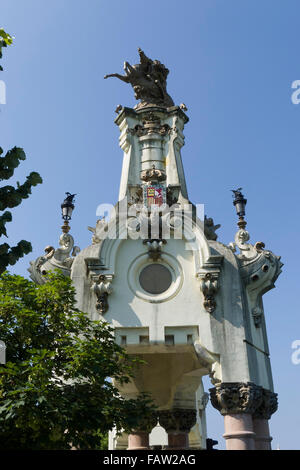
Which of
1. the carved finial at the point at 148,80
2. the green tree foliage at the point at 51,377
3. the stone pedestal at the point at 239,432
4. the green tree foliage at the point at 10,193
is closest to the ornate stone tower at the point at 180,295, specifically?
the stone pedestal at the point at 239,432

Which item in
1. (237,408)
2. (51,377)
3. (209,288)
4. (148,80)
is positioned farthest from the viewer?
(148,80)

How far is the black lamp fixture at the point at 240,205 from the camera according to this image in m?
22.9

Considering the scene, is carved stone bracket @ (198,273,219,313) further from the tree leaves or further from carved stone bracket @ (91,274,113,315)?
the tree leaves

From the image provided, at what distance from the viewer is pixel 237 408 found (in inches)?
696

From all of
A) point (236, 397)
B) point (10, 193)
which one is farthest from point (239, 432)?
point (10, 193)

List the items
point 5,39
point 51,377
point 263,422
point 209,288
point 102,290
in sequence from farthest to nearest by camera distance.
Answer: point 102,290, point 209,288, point 263,422, point 51,377, point 5,39

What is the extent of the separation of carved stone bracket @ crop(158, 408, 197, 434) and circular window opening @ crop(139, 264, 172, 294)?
7.58 metres

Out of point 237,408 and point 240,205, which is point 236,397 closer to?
point 237,408

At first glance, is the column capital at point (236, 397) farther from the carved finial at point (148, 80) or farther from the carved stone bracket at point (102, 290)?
the carved finial at point (148, 80)

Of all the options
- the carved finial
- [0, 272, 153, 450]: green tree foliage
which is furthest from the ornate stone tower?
the carved finial

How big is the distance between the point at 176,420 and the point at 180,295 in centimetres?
Answer: 784

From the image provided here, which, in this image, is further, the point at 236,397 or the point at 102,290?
the point at 102,290

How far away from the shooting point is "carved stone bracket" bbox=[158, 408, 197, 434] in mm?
23625

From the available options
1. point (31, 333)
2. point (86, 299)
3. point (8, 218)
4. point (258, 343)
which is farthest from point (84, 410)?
point (258, 343)
